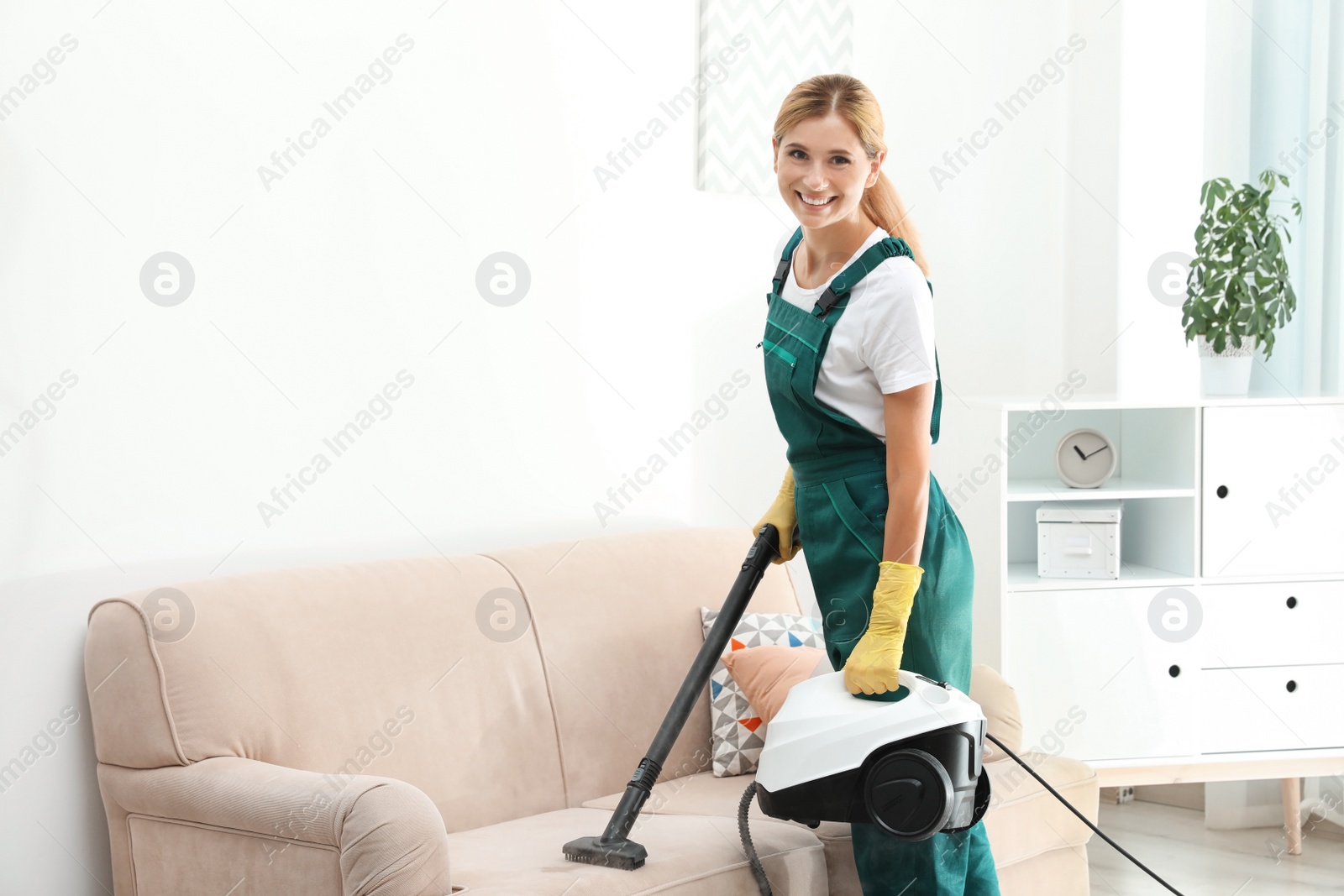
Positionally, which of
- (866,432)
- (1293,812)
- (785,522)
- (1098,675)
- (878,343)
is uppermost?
(878,343)

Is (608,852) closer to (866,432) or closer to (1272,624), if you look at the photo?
(866,432)

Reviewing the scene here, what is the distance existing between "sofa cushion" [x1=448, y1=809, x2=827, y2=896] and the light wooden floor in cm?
114

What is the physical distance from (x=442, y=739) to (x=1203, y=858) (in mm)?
2010

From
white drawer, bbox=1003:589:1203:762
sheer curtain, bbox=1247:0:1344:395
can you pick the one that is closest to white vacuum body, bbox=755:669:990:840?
white drawer, bbox=1003:589:1203:762

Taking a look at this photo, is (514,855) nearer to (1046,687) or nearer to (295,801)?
(295,801)

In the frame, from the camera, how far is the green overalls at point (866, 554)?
162cm

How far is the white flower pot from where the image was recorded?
2939mm

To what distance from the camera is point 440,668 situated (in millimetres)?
2084

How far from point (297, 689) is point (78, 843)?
1.39ft

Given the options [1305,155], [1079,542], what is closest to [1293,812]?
[1079,542]

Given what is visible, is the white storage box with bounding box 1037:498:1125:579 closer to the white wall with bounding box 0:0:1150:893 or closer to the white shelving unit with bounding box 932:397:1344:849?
the white shelving unit with bounding box 932:397:1344:849

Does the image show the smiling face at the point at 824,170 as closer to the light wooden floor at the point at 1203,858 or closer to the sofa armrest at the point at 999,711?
the sofa armrest at the point at 999,711

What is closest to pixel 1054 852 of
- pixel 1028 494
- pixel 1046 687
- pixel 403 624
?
pixel 1046 687

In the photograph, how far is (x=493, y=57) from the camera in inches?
96.8
